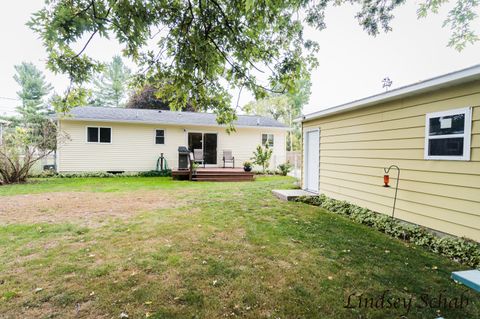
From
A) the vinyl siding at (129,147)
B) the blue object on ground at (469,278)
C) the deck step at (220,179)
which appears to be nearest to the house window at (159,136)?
the vinyl siding at (129,147)

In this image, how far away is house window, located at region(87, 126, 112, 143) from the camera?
12055 mm

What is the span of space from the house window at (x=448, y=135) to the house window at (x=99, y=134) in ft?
42.4

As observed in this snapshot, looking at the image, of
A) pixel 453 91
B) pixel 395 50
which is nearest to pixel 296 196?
pixel 453 91

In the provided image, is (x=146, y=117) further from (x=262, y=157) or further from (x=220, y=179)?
(x=262, y=157)

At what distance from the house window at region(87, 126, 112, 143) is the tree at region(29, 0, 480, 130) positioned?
949cm

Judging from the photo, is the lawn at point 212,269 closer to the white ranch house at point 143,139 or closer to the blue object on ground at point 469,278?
the blue object on ground at point 469,278

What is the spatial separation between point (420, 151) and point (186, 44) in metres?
4.30

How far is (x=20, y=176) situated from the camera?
9383mm

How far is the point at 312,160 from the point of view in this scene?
7793 millimetres

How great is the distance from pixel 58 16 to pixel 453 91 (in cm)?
531

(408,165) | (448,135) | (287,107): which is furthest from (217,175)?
(287,107)

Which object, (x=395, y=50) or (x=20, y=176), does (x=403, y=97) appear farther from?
(x=20, y=176)

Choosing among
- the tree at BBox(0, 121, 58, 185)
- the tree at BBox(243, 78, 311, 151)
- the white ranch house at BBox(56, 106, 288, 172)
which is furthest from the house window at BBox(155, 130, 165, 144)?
the tree at BBox(243, 78, 311, 151)

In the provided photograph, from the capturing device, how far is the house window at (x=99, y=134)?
12055mm
